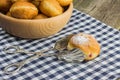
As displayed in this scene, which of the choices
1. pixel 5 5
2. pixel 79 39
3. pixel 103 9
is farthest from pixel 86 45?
pixel 103 9

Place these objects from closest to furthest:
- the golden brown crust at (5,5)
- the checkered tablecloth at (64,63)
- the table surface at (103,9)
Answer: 1. the checkered tablecloth at (64,63)
2. the golden brown crust at (5,5)
3. the table surface at (103,9)

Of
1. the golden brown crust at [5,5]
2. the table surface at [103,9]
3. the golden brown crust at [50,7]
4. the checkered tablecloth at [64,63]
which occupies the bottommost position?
the checkered tablecloth at [64,63]

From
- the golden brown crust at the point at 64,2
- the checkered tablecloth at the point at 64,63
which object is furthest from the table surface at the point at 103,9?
the golden brown crust at the point at 64,2

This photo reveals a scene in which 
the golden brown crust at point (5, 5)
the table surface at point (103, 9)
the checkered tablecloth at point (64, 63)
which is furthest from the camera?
the table surface at point (103, 9)

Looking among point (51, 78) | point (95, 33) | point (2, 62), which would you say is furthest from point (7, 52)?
point (95, 33)

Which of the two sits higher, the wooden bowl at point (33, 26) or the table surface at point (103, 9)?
the table surface at point (103, 9)

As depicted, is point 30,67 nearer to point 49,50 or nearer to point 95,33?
point 49,50

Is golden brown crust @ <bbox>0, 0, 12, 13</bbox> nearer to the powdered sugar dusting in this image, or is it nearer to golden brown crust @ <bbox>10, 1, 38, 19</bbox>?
golden brown crust @ <bbox>10, 1, 38, 19</bbox>

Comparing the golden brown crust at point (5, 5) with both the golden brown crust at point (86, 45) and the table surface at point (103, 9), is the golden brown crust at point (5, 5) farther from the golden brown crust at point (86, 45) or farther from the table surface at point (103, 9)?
the table surface at point (103, 9)
